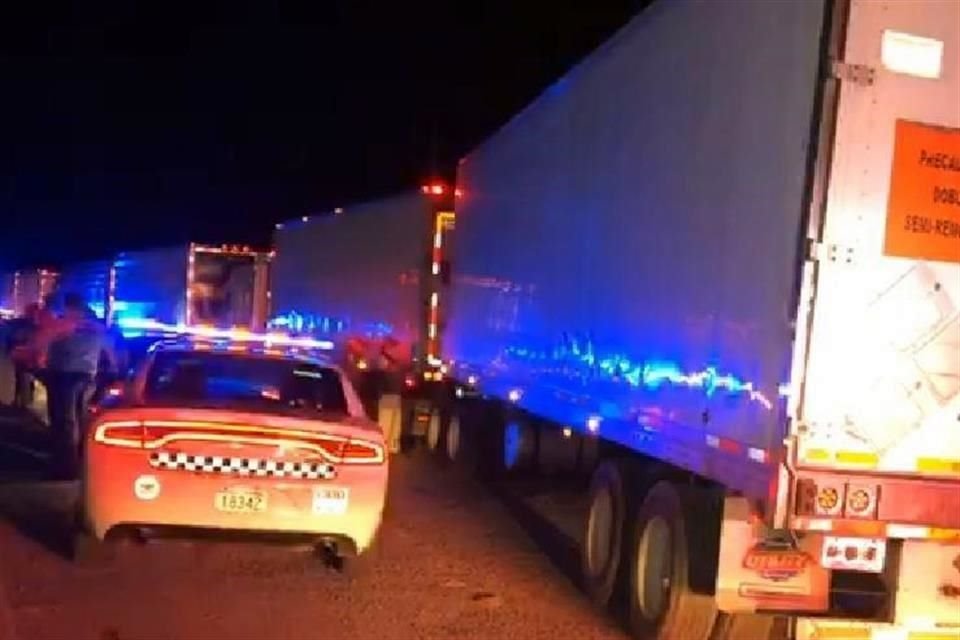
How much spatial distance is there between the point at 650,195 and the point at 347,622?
309 cm

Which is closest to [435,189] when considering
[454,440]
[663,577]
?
[454,440]

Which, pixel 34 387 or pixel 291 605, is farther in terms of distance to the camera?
pixel 34 387

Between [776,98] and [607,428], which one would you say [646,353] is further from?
[776,98]

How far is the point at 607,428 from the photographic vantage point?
9719mm

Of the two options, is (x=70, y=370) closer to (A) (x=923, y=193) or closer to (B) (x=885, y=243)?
(B) (x=885, y=243)

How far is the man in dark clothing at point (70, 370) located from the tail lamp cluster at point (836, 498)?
364 inches

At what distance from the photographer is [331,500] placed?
29.6 ft

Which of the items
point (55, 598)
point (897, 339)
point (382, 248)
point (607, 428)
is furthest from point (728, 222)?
point (382, 248)

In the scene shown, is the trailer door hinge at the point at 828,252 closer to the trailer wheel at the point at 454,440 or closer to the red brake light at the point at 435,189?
the trailer wheel at the point at 454,440

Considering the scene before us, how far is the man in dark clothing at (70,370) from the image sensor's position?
1444cm

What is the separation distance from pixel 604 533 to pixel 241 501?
94.6 inches

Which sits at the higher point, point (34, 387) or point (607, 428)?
point (607, 428)

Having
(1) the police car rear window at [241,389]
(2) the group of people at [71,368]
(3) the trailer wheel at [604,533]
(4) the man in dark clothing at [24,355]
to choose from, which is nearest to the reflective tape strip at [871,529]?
(3) the trailer wheel at [604,533]

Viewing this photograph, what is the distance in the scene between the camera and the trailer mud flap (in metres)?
7.19
